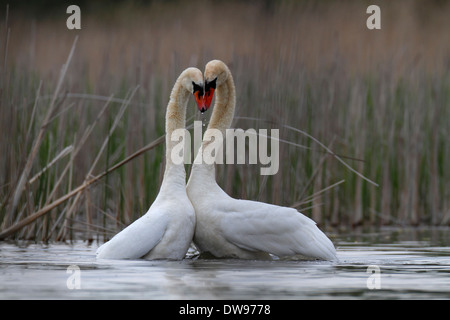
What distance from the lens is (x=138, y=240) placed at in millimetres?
8844

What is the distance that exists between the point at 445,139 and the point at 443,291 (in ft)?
22.9

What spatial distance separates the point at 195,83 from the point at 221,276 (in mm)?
2344

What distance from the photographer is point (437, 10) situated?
65.0 ft

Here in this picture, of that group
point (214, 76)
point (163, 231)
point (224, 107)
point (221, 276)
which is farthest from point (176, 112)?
point (221, 276)

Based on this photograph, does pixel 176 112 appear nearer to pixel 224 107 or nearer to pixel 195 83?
pixel 195 83

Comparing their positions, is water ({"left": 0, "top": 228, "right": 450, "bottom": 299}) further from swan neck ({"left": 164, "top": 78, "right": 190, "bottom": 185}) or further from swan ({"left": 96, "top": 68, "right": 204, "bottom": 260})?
swan neck ({"left": 164, "top": 78, "right": 190, "bottom": 185})

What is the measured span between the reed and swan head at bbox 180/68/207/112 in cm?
52

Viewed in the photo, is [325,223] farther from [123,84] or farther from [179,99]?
[179,99]

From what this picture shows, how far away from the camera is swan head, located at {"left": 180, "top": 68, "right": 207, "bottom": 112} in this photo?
9.56 metres

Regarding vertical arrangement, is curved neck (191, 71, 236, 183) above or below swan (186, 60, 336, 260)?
above

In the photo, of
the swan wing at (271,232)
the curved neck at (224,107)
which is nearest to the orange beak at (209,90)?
the curved neck at (224,107)

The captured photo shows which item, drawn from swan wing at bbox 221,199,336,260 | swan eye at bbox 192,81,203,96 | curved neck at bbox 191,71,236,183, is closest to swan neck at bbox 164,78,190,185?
swan eye at bbox 192,81,203,96
